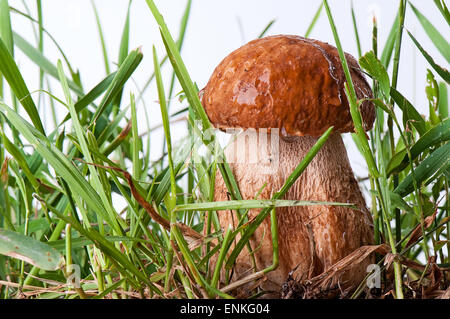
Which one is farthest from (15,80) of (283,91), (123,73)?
(283,91)

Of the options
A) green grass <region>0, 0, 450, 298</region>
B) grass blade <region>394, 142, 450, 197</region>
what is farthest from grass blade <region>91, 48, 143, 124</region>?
grass blade <region>394, 142, 450, 197</region>

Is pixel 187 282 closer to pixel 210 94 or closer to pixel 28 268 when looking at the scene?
pixel 210 94

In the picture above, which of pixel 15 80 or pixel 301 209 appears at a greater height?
pixel 15 80

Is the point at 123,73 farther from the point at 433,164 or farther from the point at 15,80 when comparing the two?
the point at 433,164

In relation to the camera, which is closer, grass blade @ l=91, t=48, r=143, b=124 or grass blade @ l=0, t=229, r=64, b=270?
grass blade @ l=0, t=229, r=64, b=270

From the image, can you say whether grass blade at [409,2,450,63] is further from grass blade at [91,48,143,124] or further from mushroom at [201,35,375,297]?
grass blade at [91,48,143,124]

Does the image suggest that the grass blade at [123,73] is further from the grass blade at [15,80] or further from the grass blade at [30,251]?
the grass blade at [30,251]
